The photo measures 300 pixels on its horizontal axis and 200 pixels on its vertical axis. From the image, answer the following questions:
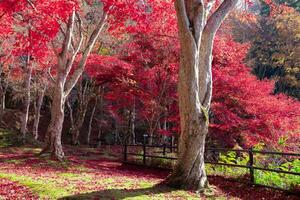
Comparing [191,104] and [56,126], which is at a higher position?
[191,104]

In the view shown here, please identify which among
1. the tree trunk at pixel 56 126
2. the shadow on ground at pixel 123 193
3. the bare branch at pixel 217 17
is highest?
the bare branch at pixel 217 17

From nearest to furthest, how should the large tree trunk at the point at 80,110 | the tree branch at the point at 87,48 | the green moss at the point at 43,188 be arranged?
the green moss at the point at 43,188
the tree branch at the point at 87,48
the large tree trunk at the point at 80,110

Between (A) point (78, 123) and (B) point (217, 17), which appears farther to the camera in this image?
(A) point (78, 123)

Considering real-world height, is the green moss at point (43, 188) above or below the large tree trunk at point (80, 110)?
below

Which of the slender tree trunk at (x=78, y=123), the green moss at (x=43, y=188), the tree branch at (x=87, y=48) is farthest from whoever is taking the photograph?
the slender tree trunk at (x=78, y=123)

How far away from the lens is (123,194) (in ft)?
22.5

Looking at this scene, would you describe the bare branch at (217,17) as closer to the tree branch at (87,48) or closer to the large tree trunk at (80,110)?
the tree branch at (87,48)

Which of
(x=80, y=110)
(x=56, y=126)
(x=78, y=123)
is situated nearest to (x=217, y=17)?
(x=56, y=126)

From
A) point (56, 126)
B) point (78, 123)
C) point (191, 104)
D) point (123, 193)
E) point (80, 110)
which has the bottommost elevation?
point (123, 193)

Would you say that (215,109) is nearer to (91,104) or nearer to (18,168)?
(18,168)

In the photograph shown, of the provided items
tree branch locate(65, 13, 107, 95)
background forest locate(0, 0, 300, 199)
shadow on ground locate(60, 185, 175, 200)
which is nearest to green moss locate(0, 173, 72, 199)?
shadow on ground locate(60, 185, 175, 200)

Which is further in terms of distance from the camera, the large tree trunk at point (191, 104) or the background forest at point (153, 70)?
the background forest at point (153, 70)

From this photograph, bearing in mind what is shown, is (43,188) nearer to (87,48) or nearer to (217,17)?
(217,17)

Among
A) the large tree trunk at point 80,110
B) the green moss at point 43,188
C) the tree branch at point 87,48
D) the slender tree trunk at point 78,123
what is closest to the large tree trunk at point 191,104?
the green moss at point 43,188
